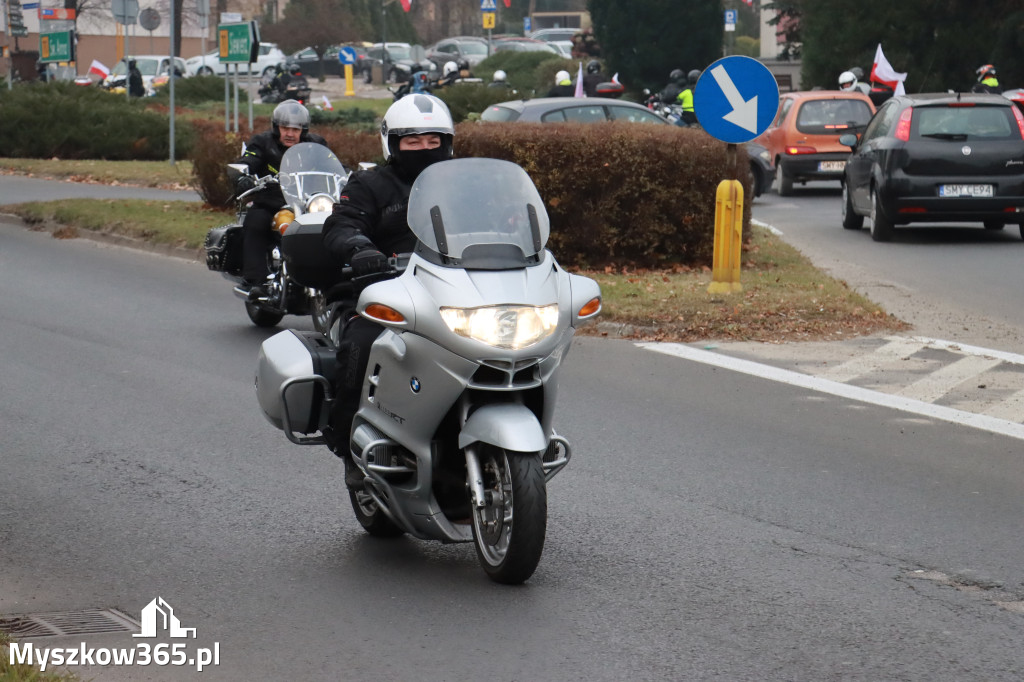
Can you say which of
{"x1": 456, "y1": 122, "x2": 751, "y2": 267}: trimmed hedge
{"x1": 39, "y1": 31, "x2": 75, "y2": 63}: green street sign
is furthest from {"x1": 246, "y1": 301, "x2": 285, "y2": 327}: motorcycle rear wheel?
{"x1": 39, "y1": 31, "x2": 75, "y2": 63}: green street sign

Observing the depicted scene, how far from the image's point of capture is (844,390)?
9727 mm

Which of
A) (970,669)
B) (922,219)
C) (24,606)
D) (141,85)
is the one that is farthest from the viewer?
(141,85)

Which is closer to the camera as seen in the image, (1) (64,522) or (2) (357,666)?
(2) (357,666)

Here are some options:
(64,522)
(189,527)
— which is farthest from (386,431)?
(64,522)

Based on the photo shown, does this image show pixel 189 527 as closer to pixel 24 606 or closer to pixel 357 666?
pixel 24 606

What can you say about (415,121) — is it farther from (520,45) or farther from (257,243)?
(520,45)

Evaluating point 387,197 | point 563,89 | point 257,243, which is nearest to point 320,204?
point 257,243

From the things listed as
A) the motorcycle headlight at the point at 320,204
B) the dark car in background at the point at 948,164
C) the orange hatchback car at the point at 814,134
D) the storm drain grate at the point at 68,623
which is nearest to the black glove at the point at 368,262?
the storm drain grate at the point at 68,623

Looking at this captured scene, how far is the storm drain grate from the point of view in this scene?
518 cm

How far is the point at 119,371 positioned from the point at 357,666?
5.88m

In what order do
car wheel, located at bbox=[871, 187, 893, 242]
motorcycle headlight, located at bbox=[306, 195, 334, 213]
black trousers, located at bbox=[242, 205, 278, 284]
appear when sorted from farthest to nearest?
car wheel, located at bbox=[871, 187, 893, 242] < black trousers, located at bbox=[242, 205, 278, 284] < motorcycle headlight, located at bbox=[306, 195, 334, 213]

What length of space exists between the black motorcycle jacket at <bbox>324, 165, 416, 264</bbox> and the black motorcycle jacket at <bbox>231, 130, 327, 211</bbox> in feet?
19.5

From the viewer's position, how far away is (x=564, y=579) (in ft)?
19.0

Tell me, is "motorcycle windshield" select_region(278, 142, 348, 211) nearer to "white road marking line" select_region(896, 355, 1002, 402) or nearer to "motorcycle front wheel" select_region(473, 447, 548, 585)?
"white road marking line" select_region(896, 355, 1002, 402)
